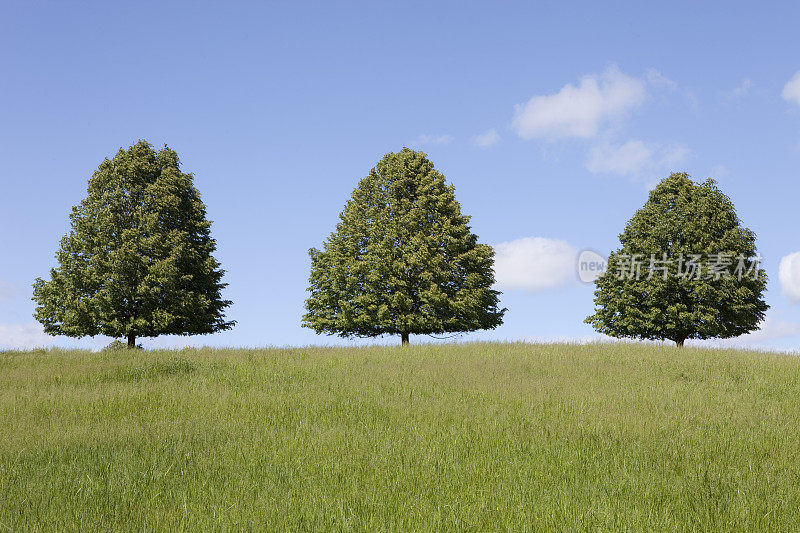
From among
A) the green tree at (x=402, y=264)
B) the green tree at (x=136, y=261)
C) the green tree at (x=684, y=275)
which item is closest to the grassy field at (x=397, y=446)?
the green tree at (x=136, y=261)

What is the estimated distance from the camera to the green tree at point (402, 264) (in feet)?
95.4

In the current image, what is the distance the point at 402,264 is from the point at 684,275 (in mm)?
16003

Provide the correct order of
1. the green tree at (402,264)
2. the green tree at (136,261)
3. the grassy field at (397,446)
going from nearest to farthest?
the grassy field at (397,446) < the green tree at (136,261) < the green tree at (402,264)

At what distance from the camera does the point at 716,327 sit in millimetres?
31484

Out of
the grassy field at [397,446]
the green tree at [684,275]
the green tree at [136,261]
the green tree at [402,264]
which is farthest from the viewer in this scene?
the green tree at [684,275]

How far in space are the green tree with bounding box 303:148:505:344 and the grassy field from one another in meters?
10.8

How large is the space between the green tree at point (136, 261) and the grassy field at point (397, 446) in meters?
8.25

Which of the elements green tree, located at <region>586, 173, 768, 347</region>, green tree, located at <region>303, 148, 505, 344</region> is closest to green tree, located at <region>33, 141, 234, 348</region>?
green tree, located at <region>303, 148, 505, 344</region>

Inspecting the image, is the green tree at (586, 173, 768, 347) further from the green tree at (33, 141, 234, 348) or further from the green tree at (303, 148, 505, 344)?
the green tree at (33, 141, 234, 348)

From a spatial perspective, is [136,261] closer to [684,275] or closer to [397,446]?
[397,446]

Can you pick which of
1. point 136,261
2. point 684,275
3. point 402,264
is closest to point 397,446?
point 402,264

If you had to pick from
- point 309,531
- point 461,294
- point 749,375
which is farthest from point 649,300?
point 309,531

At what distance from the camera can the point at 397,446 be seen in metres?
9.62

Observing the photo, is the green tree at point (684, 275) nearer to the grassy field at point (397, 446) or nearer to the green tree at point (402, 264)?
the green tree at point (402, 264)
